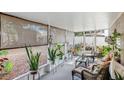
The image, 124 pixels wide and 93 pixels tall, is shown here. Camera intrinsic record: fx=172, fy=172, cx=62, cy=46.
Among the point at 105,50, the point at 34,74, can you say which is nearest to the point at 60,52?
the point at 34,74

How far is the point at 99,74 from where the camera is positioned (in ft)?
15.7

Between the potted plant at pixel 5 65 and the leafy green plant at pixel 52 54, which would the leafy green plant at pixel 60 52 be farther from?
the potted plant at pixel 5 65

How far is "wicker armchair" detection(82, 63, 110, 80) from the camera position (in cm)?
470

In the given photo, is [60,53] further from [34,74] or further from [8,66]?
[8,66]

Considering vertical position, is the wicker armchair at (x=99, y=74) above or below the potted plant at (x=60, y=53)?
below

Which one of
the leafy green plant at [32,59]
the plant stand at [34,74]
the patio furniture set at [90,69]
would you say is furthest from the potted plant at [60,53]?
the plant stand at [34,74]

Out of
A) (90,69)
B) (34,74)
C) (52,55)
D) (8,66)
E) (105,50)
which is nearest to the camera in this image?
(8,66)

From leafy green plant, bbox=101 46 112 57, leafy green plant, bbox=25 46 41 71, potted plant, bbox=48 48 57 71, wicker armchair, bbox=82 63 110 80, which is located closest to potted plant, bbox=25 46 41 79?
leafy green plant, bbox=25 46 41 71

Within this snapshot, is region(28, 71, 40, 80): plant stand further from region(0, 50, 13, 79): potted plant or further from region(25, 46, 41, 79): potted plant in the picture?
region(0, 50, 13, 79): potted plant

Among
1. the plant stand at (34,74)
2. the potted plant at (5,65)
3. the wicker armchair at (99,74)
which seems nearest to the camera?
the potted plant at (5,65)

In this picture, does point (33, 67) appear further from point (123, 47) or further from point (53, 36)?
point (123, 47)

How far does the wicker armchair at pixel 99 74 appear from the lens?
15.4ft

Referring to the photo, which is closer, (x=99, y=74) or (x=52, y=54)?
(x=99, y=74)
